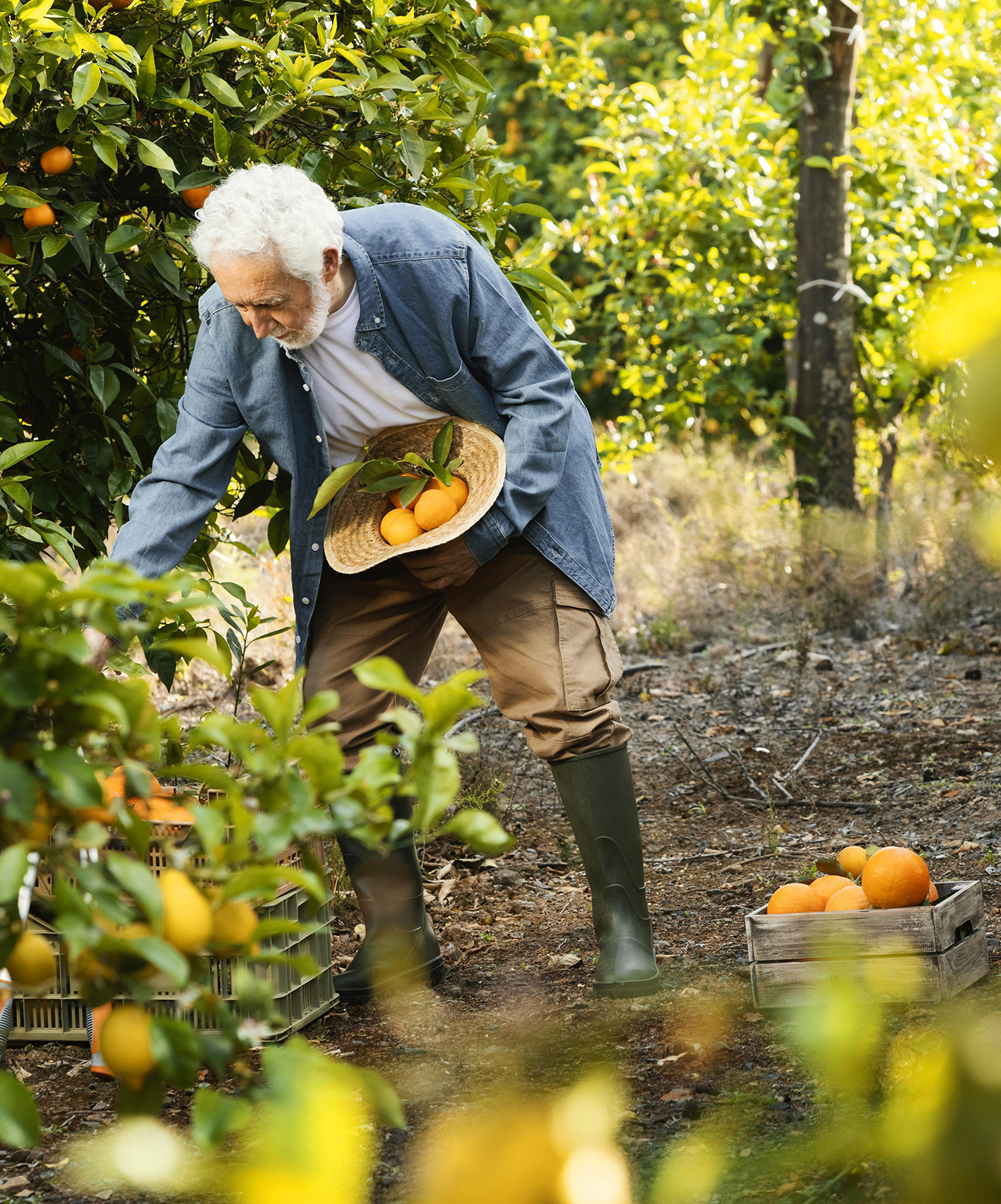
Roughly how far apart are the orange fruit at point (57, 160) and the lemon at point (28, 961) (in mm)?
1885

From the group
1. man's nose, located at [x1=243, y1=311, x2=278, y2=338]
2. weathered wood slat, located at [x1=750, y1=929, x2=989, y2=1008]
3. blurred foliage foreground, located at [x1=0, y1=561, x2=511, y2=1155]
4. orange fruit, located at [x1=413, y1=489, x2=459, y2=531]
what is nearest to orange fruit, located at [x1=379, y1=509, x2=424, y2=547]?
orange fruit, located at [x1=413, y1=489, x2=459, y2=531]

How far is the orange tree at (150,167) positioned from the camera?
2.36m

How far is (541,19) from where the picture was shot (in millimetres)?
6203

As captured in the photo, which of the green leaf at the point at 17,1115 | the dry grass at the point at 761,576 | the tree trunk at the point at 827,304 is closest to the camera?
the green leaf at the point at 17,1115

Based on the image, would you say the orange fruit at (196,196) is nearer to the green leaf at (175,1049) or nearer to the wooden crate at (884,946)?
the wooden crate at (884,946)

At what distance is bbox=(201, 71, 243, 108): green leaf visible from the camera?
2.37 m

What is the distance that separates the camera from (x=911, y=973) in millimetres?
2080

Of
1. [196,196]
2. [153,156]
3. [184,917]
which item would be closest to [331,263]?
[153,156]

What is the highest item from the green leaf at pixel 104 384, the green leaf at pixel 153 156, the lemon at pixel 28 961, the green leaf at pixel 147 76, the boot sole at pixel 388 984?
the green leaf at pixel 147 76

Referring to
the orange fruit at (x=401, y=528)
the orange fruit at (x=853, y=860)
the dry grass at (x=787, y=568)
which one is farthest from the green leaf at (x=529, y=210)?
the dry grass at (x=787, y=568)

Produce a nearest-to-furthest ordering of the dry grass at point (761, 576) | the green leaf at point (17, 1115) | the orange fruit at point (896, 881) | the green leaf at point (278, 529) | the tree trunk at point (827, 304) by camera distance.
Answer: the green leaf at point (17, 1115) → the orange fruit at point (896, 881) → the green leaf at point (278, 529) → the dry grass at point (761, 576) → the tree trunk at point (827, 304)

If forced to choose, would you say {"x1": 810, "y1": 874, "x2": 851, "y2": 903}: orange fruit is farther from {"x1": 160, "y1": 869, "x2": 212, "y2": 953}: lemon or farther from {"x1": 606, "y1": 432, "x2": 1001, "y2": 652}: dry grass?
{"x1": 606, "y1": 432, "x2": 1001, "y2": 652}: dry grass

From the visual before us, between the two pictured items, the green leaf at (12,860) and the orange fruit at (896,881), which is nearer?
the green leaf at (12,860)

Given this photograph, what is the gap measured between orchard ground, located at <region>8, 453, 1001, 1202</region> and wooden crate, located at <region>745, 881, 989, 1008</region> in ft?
0.23
